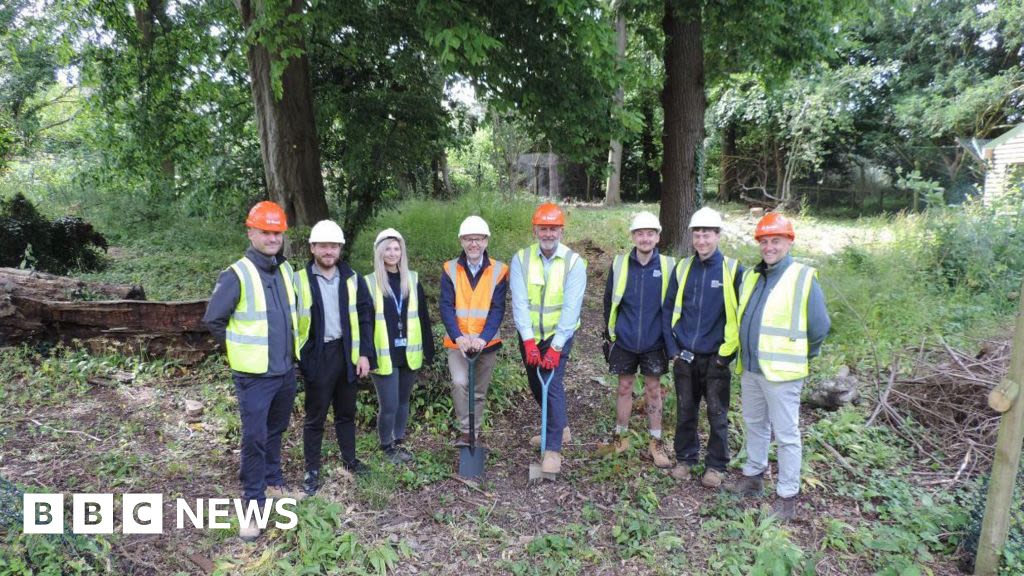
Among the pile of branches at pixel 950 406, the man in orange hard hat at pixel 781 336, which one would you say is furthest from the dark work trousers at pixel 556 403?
the pile of branches at pixel 950 406

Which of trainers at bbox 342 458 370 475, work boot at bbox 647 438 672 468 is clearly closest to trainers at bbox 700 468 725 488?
work boot at bbox 647 438 672 468

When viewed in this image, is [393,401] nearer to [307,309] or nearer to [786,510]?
[307,309]

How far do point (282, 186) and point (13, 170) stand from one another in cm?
1666

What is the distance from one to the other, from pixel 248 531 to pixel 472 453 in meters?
1.59

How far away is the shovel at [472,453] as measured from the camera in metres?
4.27

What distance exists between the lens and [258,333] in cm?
334

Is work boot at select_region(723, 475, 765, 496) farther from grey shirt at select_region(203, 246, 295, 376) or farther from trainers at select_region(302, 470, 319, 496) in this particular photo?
grey shirt at select_region(203, 246, 295, 376)

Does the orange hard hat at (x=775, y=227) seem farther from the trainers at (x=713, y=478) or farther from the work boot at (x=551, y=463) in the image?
the work boot at (x=551, y=463)

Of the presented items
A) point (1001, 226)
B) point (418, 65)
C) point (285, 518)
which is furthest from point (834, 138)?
point (285, 518)

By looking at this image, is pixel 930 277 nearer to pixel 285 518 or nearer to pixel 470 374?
pixel 470 374

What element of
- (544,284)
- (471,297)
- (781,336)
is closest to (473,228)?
(471,297)

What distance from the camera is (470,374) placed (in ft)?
14.1

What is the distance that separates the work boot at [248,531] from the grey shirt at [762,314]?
10.8ft

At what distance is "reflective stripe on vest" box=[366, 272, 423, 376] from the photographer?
407 centimetres
